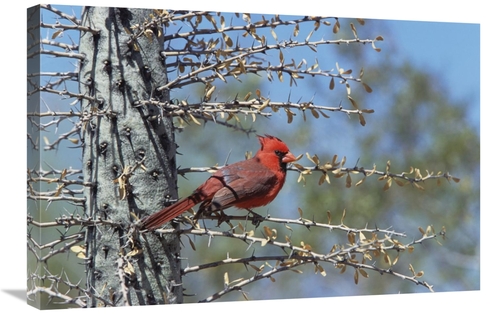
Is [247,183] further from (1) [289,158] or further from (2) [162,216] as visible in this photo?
(2) [162,216]

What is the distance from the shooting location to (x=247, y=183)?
15.8ft

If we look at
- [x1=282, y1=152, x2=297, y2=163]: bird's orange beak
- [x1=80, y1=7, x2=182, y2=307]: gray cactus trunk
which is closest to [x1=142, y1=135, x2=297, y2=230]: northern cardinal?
[x1=282, y1=152, x2=297, y2=163]: bird's orange beak

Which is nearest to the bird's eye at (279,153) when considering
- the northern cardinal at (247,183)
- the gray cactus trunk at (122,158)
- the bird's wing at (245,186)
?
the northern cardinal at (247,183)

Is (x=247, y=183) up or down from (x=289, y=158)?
down

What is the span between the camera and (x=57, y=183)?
4.25 meters

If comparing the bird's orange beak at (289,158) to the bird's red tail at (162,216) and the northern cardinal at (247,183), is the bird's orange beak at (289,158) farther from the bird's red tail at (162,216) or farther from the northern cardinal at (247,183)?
the bird's red tail at (162,216)

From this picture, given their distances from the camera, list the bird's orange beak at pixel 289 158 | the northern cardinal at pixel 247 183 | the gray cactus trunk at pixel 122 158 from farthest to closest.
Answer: the bird's orange beak at pixel 289 158, the northern cardinal at pixel 247 183, the gray cactus trunk at pixel 122 158

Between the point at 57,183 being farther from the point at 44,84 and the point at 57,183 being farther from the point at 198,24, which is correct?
the point at 198,24

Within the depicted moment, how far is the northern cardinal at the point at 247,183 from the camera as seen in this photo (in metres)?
4.62

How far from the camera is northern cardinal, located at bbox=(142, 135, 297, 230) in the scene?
4.62 metres

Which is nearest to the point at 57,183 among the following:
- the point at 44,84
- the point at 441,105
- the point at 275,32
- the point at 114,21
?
the point at 44,84

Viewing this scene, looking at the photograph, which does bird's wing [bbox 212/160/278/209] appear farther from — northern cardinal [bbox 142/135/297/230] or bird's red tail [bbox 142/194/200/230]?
bird's red tail [bbox 142/194/200/230]

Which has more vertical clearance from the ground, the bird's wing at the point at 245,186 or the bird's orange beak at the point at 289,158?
the bird's orange beak at the point at 289,158

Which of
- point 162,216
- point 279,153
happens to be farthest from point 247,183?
point 162,216
